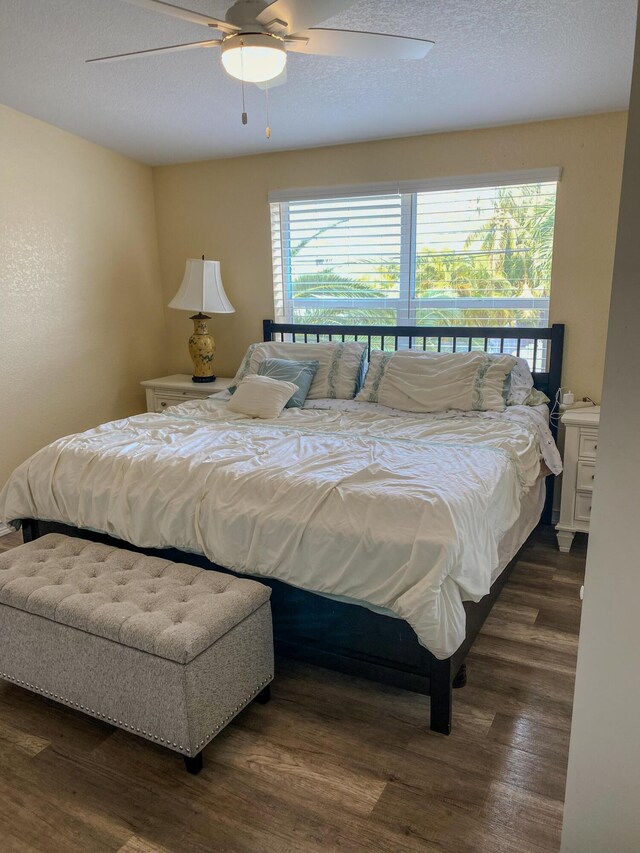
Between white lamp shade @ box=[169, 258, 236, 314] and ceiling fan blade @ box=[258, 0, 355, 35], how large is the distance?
2.29 meters

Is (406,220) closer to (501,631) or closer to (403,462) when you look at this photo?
(403,462)

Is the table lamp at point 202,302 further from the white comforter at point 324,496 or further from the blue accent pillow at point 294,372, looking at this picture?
the white comforter at point 324,496

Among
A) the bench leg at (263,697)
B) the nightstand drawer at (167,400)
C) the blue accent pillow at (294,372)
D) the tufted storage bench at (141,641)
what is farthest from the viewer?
the nightstand drawer at (167,400)

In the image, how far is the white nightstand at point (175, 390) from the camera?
4.24 metres

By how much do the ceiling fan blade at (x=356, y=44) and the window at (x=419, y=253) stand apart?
157cm

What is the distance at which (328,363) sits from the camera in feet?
12.4

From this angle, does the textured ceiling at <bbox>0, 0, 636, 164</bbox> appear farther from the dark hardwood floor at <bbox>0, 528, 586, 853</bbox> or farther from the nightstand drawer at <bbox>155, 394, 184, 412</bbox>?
the dark hardwood floor at <bbox>0, 528, 586, 853</bbox>

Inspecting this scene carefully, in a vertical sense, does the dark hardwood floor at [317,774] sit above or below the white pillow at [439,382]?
below

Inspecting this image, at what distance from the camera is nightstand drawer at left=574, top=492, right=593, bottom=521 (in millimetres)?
3227

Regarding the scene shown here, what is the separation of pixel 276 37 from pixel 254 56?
99 millimetres

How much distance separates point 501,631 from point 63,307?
3283 mm

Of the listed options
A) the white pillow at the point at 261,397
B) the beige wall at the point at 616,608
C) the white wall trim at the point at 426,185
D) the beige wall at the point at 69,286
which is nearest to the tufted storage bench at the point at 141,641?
the beige wall at the point at 616,608

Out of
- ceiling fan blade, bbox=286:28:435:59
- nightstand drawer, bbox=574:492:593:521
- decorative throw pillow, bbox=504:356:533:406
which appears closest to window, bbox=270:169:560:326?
decorative throw pillow, bbox=504:356:533:406

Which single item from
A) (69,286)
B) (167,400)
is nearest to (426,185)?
(167,400)
